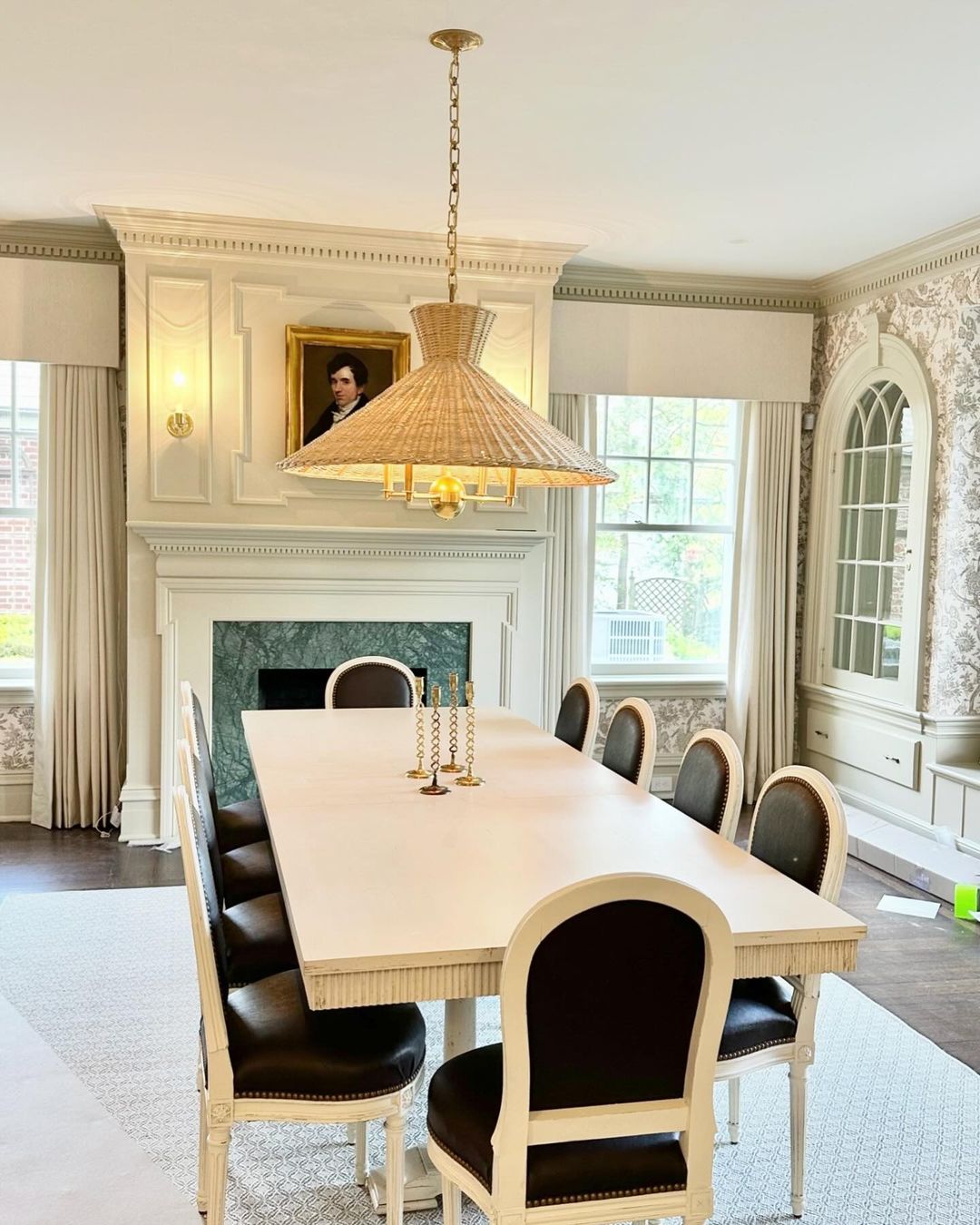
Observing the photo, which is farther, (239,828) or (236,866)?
(239,828)

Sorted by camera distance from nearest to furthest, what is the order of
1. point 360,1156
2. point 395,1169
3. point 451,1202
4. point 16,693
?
point 451,1202 < point 395,1169 < point 360,1156 < point 16,693

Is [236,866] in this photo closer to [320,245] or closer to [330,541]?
[330,541]

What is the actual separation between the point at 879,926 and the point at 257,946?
2.58 metres

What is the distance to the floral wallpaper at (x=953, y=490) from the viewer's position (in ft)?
16.0

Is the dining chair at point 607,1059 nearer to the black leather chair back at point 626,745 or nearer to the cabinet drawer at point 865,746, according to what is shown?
the black leather chair back at point 626,745

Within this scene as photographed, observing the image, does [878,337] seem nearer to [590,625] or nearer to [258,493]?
[590,625]

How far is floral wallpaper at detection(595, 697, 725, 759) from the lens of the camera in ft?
19.7

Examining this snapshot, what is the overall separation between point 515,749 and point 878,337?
308 centimetres

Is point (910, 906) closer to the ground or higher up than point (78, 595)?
closer to the ground

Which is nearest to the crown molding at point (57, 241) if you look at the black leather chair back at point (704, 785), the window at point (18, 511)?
the window at point (18, 511)

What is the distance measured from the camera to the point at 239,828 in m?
3.55

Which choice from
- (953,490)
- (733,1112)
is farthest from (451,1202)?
(953,490)

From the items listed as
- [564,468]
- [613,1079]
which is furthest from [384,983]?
[564,468]

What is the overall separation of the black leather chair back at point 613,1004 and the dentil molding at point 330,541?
3507 millimetres
